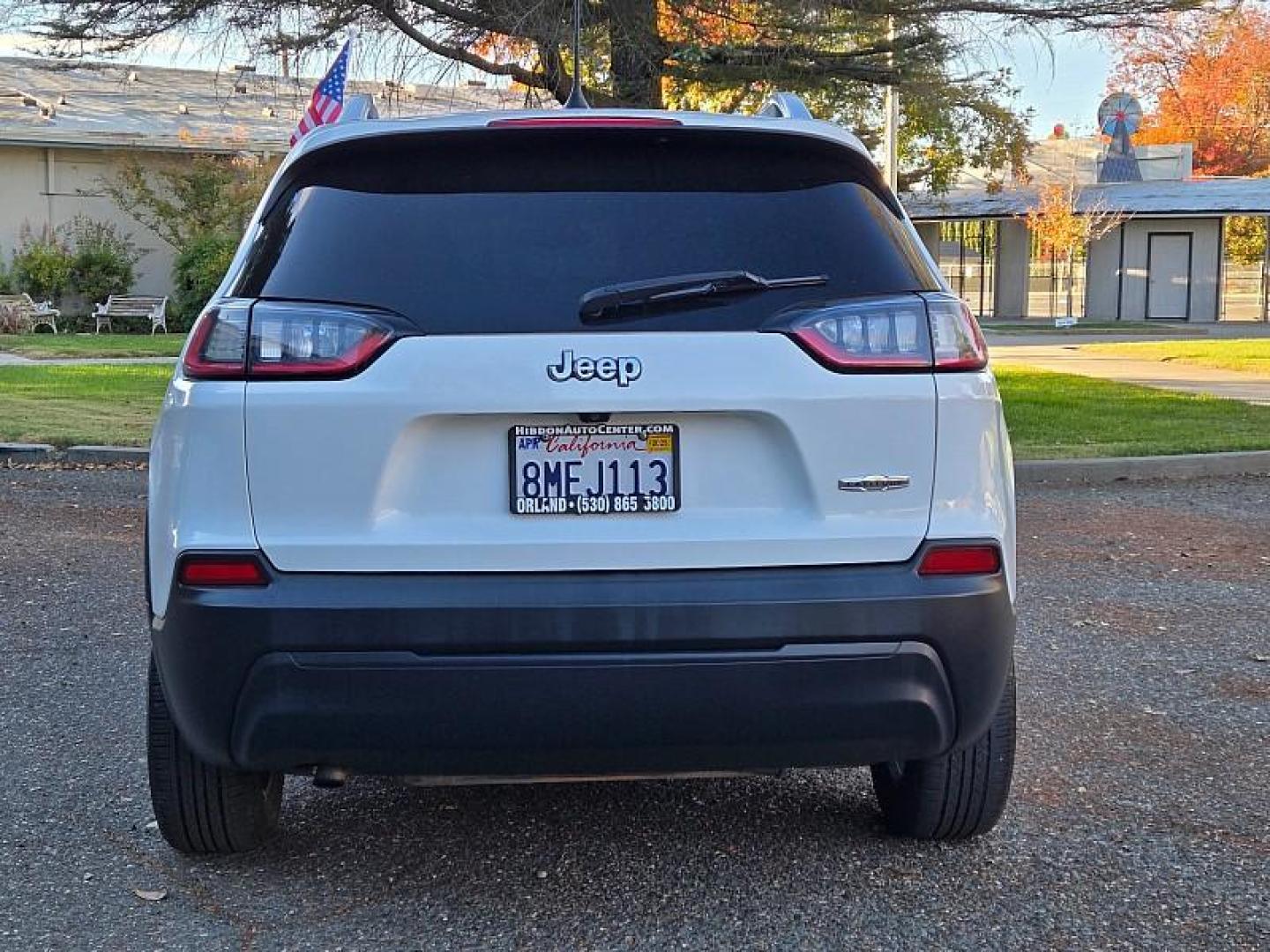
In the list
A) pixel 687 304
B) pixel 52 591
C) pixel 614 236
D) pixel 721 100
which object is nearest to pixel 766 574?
pixel 687 304

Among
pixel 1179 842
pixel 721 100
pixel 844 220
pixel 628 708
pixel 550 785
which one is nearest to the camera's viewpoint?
pixel 628 708

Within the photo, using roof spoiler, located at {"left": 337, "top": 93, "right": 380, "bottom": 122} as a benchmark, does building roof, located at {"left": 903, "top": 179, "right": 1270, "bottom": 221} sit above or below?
above

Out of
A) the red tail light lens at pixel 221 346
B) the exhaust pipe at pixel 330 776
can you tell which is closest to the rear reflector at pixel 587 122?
the red tail light lens at pixel 221 346

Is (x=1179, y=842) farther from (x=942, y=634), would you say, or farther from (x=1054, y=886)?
(x=942, y=634)

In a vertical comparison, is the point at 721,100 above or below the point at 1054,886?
above

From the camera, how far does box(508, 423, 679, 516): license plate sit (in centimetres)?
314

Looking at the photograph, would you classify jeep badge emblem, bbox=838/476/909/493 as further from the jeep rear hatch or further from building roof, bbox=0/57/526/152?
building roof, bbox=0/57/526/152

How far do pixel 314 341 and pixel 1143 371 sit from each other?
1799cm

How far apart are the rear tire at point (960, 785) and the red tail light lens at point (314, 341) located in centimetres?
162

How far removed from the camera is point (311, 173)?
343cm

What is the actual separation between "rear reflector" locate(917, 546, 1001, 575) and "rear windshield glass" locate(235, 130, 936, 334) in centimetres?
57

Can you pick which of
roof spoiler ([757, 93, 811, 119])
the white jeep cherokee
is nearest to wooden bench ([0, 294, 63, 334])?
roof spoiler ([757, 93, 811, 119])

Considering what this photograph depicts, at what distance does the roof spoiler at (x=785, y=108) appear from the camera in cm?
392

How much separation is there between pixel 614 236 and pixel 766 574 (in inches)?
31.0
